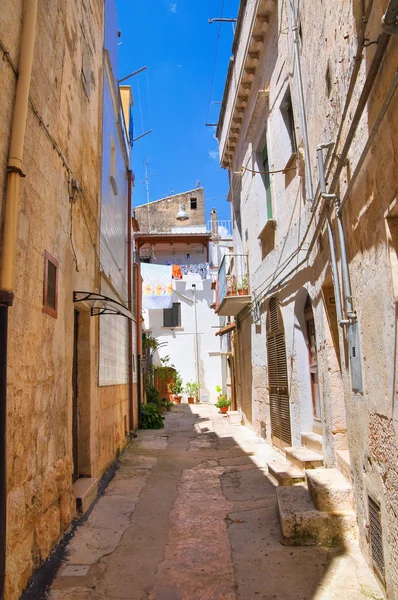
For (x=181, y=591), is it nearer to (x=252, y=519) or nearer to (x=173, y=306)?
(x=252, y=519)

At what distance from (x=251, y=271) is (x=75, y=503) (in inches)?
272

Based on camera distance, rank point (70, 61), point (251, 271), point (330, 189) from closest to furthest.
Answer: point (330, 189), point (70, 61), point (251, 271)

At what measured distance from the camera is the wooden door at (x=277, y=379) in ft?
24.8

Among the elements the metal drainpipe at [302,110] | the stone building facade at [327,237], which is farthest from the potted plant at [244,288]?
the metal drainpipe at [302,110]

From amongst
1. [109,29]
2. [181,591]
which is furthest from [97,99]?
[181,591]

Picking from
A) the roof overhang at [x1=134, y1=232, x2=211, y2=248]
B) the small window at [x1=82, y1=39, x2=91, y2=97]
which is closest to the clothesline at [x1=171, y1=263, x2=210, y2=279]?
the roof overhang at [x1=134, y1=232, x2=211, y2=248]

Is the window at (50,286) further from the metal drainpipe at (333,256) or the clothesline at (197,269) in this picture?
the clothesline at (197,269)

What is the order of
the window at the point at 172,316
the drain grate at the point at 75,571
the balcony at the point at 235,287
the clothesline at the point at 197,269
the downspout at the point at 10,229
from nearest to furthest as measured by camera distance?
the downspout at the point at 10,229 < the drain grate at the point at 75,571 < the balcony at the point at 235,287 < the window at the point at 172,316 < the clothesline at the point at 197,269

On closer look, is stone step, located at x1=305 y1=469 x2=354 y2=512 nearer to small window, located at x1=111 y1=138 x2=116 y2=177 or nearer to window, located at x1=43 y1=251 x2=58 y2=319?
window, located at x1=43 y1=251 x2=58 y2=319

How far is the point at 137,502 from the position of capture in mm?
5578

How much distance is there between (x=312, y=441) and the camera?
6.14m

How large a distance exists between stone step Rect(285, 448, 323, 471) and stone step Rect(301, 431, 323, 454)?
2.8 inches

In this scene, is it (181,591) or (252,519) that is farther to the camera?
(252,519)

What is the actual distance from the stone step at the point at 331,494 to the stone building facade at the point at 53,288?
7.67ft
